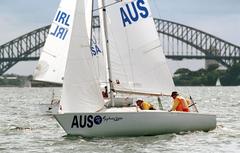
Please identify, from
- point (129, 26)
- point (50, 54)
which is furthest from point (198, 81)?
point (129, 26)

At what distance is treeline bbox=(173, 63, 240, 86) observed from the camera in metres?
158

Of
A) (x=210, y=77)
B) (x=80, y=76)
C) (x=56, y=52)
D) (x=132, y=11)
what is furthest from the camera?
(x=210, y=77)

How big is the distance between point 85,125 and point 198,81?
14618 cm

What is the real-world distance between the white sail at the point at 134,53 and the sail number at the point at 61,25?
44.3ft

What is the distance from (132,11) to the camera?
67.2 feet

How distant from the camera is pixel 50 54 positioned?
117 feet

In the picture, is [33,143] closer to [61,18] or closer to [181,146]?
[181,146]

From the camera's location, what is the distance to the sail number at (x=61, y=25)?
3406 centimetres

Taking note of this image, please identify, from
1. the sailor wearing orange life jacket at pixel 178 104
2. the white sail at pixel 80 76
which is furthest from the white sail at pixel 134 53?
the white sail at pixel 80 76

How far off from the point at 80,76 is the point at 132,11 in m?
2.49

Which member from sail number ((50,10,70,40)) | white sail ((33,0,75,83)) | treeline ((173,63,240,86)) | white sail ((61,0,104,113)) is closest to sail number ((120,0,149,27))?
white sail ((61,0,104,113))

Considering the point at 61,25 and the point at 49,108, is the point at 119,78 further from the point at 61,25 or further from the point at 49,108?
the point at 61,25

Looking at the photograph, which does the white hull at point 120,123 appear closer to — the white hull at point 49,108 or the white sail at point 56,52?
the white hull at point 49,108

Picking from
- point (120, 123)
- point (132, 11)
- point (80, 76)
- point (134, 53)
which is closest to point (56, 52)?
point (134, 53)
